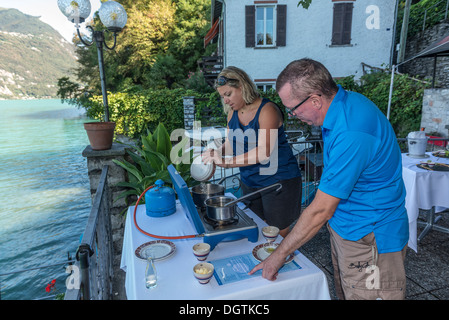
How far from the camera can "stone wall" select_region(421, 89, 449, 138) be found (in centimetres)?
711

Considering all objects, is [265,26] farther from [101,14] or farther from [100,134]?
[100,134]

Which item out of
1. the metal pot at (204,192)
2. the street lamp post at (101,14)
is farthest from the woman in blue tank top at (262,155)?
the street lamp post at (101,14)

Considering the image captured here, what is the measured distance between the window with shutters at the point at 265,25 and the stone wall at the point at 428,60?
18.4ft

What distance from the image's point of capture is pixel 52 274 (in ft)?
23.5

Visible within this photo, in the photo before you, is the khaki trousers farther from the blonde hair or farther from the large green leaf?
the large green leaf

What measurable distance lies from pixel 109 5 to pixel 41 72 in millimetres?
167828

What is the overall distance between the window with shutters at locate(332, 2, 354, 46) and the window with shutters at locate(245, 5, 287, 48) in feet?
7.82

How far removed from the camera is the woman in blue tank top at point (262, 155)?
7.17 feet

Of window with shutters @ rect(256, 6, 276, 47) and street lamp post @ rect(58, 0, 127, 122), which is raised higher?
window with shutters @ rect(256, 6, 276, 47)

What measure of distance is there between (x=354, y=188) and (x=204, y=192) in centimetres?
104

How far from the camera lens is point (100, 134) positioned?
10.7 ft

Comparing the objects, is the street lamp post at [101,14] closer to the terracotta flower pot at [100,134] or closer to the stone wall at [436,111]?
the terracotta flower pot at [100,134]

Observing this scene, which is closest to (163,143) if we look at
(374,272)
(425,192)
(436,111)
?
(374,272)

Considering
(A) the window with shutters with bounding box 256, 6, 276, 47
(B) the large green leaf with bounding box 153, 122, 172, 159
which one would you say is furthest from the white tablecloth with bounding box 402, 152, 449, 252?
(A) the window with shutters with bounding box 256, 6, 276, 47
